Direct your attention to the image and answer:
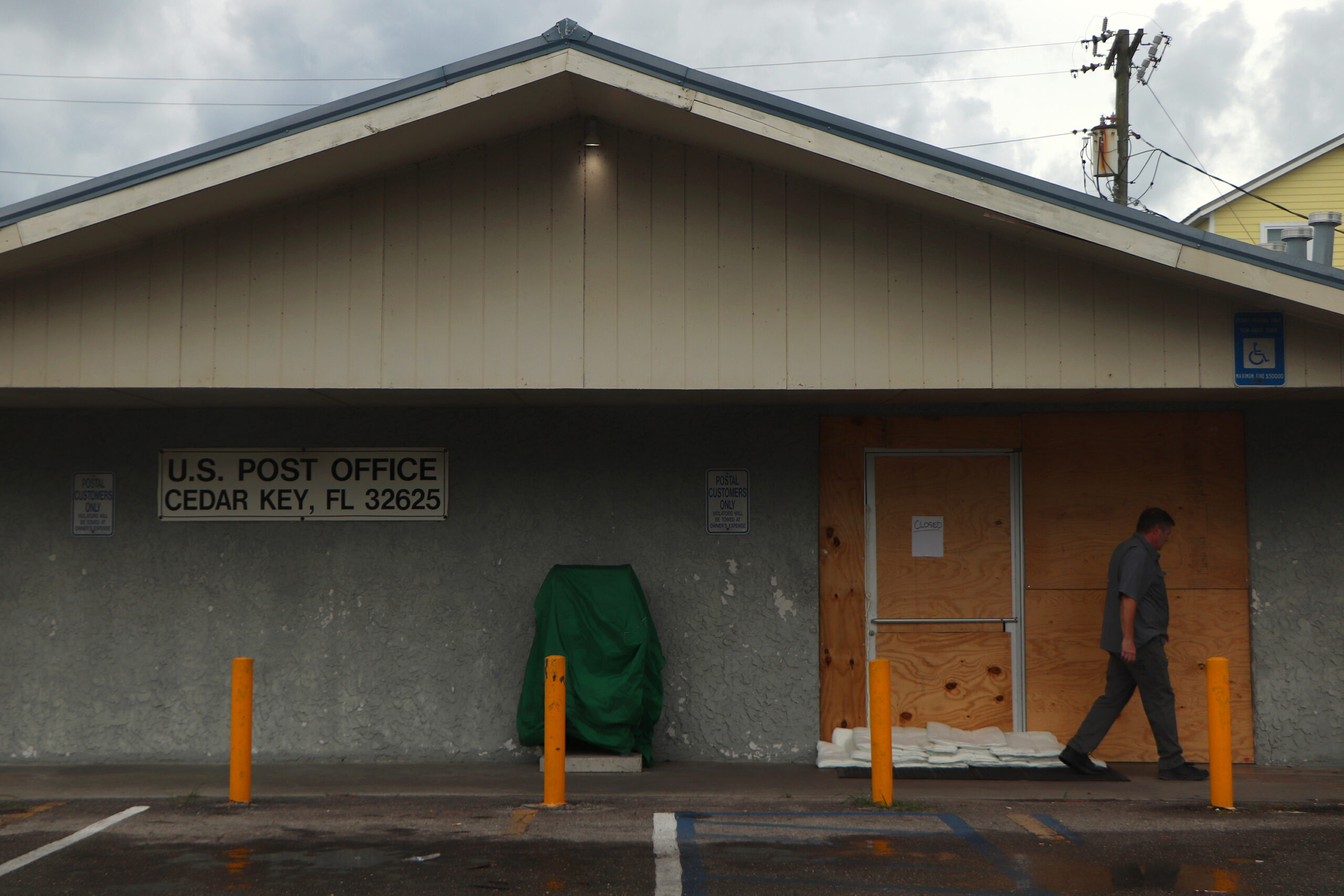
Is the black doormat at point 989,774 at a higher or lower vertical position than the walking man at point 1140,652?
lower

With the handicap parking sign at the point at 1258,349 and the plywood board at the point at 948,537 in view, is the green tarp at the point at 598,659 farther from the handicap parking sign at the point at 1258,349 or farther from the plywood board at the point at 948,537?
the handicap parking sign at the point at 1258,349

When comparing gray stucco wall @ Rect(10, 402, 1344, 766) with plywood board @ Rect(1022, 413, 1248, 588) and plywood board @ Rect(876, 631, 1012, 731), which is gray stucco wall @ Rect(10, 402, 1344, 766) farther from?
plywood board @ Rect(876, 631, 1012, 731)

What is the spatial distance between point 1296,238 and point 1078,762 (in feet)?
15.7

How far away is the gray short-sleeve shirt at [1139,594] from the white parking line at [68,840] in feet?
20.9

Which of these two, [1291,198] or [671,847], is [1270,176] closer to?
[1291,198]

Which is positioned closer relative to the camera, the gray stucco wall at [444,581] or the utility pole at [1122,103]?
the gray stucco wall at [444,581]

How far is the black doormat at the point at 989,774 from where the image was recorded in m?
6.97

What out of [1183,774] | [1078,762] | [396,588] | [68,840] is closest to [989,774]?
[1078,762]

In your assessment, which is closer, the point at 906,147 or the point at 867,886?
the point at 867,886

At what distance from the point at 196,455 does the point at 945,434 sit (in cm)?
575

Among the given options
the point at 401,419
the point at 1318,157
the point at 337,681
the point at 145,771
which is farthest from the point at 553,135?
the point at 1318,157

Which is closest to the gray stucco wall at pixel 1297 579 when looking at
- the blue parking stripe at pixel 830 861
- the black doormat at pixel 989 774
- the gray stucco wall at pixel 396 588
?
the black doormat at pixel 989 774

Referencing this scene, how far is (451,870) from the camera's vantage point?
16.2 feet

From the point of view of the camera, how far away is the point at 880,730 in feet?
19.3
